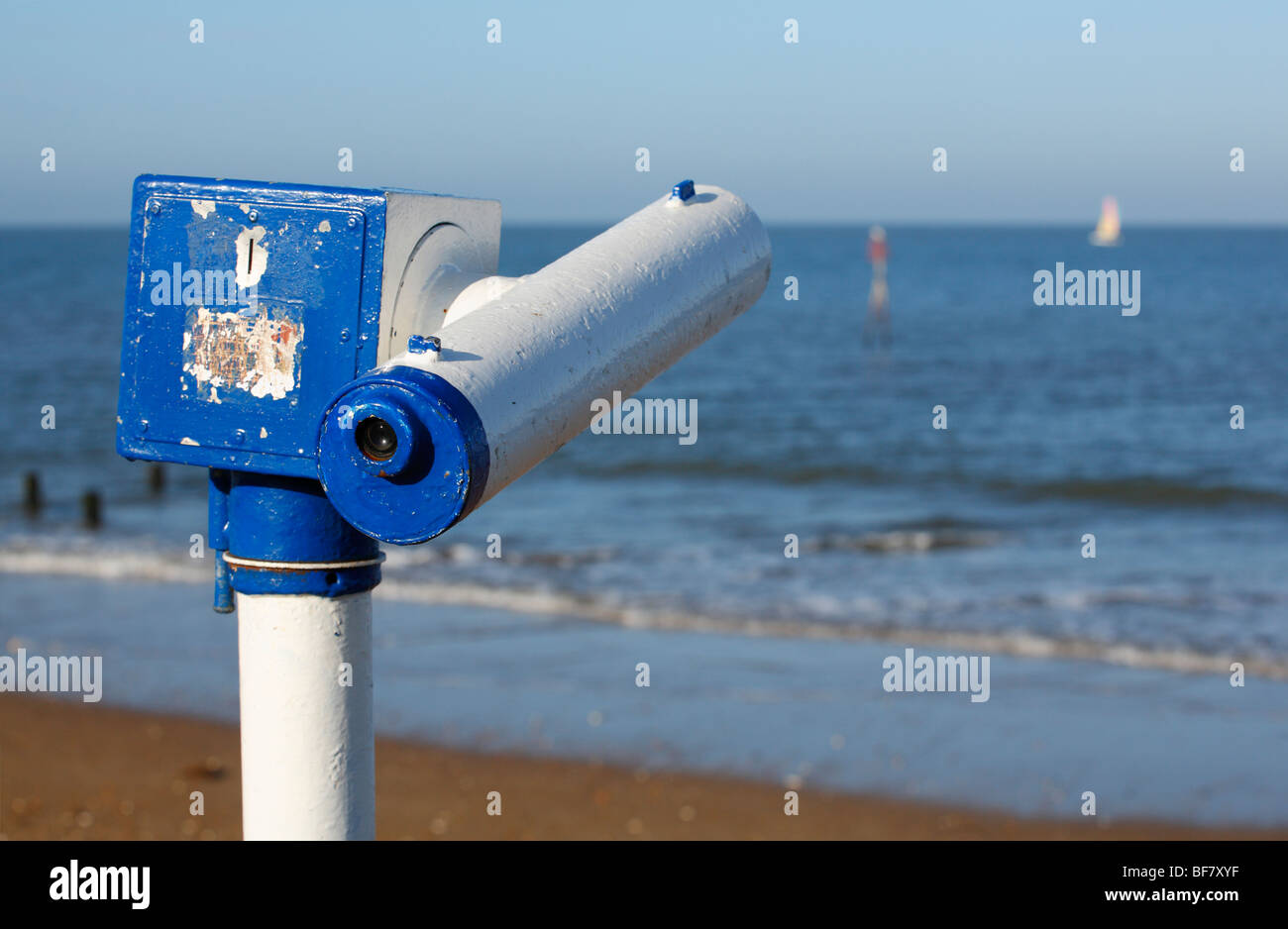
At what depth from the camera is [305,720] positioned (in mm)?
1451

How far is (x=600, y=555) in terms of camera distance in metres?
12.6

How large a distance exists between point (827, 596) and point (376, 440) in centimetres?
966

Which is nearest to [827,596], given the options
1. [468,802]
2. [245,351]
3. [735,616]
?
[735,616]

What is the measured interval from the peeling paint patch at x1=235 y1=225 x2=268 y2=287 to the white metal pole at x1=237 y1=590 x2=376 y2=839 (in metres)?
0.37

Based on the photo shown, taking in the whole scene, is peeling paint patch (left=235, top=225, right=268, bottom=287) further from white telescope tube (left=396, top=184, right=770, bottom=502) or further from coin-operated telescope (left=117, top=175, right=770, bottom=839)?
white telescope tube (left=396, top=184, right=770, bottom=502)

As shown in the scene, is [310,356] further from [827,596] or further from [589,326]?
[827,596]

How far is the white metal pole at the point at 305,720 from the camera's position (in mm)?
1453

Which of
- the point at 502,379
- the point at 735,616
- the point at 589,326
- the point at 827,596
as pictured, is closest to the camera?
the point at 502,379

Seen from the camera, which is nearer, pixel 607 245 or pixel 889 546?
pixel 607 245

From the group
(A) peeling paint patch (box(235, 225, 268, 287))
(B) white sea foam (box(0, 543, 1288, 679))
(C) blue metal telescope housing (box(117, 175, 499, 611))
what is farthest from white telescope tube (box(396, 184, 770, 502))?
(B) white sea foam (box(0, 543, 1288, 679))

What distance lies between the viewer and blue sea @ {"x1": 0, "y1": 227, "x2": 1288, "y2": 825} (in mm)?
7133
